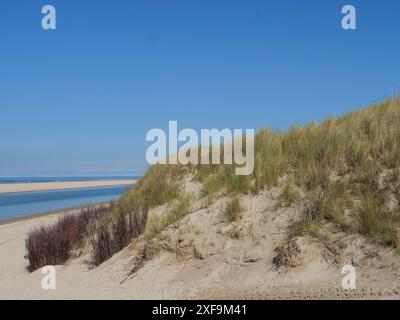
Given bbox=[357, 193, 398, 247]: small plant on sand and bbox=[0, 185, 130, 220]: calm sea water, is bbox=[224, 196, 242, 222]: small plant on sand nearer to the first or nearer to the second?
bbox=[357, 193, 398, 247]: small plant on sand

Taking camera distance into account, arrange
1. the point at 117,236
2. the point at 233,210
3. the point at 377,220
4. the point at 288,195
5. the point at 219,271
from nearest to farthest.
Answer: the point at 377,220 < the point at 219,271 < the point at 288,195 < the point at 233,210 < the point at 117,236

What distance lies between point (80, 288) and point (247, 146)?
470cm

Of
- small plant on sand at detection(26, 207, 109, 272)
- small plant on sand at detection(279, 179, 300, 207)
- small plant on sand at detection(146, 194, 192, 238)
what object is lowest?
small plant on sand at detection(26, 207, 109, 272)

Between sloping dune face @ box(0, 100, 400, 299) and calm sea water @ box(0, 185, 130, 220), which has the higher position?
sloping dune face @ box(0, 100, 400, 299)

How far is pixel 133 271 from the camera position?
8.94m

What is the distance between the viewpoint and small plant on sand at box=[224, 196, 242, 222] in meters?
8.88

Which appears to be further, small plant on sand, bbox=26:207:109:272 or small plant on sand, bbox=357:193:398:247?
small plant on sand, bbox=26:207:109:272

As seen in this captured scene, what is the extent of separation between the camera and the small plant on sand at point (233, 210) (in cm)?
888

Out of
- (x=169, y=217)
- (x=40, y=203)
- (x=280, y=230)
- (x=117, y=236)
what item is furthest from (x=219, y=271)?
(x=40, y=203)

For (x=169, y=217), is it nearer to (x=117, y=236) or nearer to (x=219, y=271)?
(x=117, y=236)

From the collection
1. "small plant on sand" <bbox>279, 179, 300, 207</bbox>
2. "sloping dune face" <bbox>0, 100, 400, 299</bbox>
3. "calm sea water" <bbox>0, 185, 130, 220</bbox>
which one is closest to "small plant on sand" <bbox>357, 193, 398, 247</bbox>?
"sloping dune face" <bbox>0, 100, 400, 299</bbox>

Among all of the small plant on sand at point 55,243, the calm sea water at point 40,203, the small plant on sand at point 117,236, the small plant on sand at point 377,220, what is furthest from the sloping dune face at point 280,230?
the calm sea water at point 40,203

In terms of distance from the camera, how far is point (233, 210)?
8938mm

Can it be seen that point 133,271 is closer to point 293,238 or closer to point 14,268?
point 293,238
